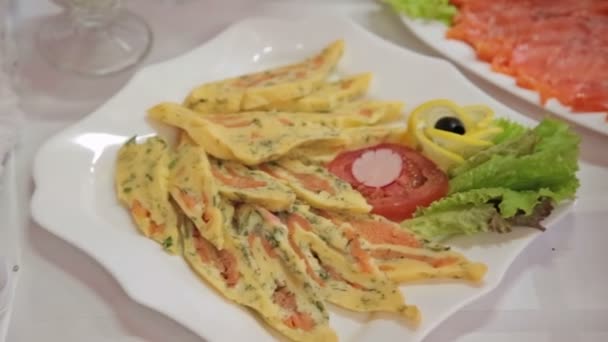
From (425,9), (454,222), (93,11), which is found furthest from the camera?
(425,9)

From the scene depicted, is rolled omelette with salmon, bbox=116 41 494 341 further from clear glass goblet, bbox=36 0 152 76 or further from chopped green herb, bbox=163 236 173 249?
clear glass goblet, bbox=36 0 152 76

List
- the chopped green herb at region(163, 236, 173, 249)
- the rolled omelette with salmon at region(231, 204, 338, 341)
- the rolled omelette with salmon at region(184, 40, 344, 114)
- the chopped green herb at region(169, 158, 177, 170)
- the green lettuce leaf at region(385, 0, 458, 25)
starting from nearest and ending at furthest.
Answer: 1. the rolled omelette with salmon at region(231, 204, 338, 341)
2. the chopped green herb at region(163, 236, 173, 249)
3. the chopped green herb at region(169, 158, 177, 170)
4. the rolled omelette with salmon at region(184, 40, 344, 114)
5. the green lettuce leaf at region(385, 0, 458, 25)

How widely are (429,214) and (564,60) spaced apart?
23.2 inches

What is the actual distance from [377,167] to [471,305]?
307 millimetres

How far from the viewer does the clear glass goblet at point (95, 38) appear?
1.81 metres

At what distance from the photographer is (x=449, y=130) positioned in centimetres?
157

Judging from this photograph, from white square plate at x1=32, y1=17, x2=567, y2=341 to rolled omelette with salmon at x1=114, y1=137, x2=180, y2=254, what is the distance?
23mm

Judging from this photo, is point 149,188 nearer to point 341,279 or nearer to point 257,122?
point 257,122

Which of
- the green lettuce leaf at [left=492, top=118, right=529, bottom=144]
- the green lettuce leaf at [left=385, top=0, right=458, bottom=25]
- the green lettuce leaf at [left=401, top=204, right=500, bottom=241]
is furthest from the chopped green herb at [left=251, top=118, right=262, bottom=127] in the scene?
the green lettuce leaf at [left=385, top=0, right=458, bottom=25]

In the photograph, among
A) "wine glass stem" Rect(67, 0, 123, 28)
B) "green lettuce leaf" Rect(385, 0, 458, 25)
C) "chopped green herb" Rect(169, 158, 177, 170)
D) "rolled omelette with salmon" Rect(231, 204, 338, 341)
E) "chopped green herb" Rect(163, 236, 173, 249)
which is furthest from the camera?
"green lettuce leaf" Rect(385, 0, 458, 25)

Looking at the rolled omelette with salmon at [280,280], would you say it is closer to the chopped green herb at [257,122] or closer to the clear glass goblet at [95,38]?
the chopped green herb at [257,122]

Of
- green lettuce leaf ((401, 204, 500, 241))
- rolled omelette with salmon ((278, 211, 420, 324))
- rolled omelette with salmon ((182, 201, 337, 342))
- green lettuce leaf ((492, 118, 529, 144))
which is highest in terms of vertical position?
green lettuce leaf ((492, 118, 529, 144))

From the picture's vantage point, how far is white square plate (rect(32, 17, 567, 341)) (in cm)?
129

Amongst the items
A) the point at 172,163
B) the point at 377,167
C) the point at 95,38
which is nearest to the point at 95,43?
the point at 95,38
